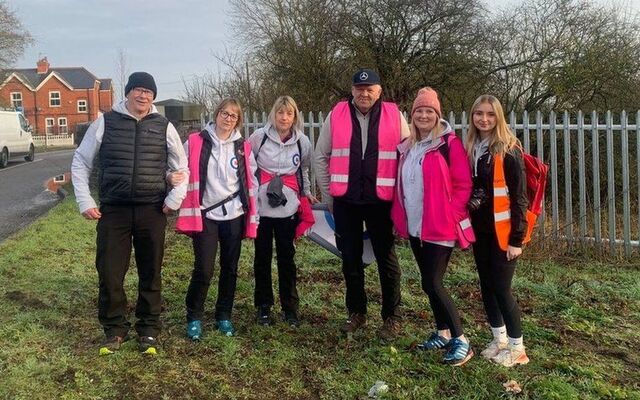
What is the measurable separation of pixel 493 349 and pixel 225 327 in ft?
6.45

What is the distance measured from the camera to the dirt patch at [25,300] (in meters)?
4.92

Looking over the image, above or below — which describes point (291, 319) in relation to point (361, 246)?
below

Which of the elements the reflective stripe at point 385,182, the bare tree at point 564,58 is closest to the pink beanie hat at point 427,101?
the reflective stripe at point 385,182

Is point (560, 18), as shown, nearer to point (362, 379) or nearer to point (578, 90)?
point (578, 90)

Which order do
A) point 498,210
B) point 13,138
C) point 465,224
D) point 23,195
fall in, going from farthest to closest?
1. point 13,138
2. point 23,195
3. point 465,224
4. point 498,210

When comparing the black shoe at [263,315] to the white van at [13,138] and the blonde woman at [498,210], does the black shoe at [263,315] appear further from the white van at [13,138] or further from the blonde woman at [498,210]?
the white van at [13,138]

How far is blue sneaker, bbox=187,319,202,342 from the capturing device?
4.12 m

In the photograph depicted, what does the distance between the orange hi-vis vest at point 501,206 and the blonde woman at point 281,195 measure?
5.15 feet

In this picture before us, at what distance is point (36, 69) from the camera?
6612cm

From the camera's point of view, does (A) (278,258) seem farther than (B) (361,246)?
Yes

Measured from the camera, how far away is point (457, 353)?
3.65m

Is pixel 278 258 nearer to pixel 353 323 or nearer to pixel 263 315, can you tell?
pixel 263 315

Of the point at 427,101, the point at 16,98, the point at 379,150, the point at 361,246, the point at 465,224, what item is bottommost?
the point at 361,246

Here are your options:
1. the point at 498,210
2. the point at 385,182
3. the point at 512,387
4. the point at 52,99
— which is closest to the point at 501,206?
the point at 498,210
